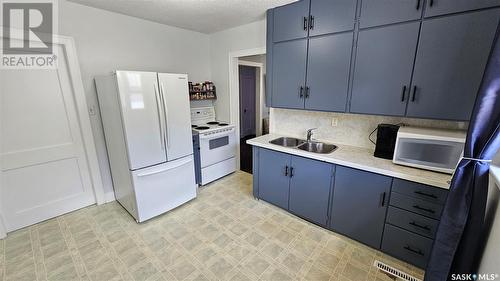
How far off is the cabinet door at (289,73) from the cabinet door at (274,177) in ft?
2.20

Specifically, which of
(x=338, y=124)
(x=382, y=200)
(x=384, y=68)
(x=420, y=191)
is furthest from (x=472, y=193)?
(x=338, y=124)

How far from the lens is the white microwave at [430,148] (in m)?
1.56

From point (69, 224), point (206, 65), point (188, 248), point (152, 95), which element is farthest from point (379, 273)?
point (206, 65)

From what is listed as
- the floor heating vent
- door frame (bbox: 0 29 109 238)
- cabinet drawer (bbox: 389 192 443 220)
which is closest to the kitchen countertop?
cabinet drawer (bbox: 389 192 443 220)

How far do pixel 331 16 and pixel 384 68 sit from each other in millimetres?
744

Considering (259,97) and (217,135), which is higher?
(259,97)

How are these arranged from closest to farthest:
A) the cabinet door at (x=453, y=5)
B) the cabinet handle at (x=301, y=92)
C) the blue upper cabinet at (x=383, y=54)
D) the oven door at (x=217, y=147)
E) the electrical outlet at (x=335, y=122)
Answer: the cabinet door at (x=453, y=5) → the blue upper cabinet at (x=383, y=54) → the cabinet handle at (x=301, y=92) → the electrical outlet at (x=335, y=122) → the oven door at (x=217, y=147)

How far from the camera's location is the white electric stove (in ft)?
10.3

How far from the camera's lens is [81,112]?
2.47m

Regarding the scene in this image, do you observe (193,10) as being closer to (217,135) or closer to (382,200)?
(217,135)

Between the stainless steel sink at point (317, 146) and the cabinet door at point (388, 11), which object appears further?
the stainless steel sink at point (317, 146)

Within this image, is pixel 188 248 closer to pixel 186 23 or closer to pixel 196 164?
pixel 196 164

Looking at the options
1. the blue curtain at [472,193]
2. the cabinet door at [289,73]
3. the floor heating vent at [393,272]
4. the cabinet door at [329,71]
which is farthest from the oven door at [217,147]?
the blue curtain at [472,193]

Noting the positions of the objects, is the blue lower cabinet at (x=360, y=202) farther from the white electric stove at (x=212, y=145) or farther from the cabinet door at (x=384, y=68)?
the white electric stove at (x=212, y=145)
